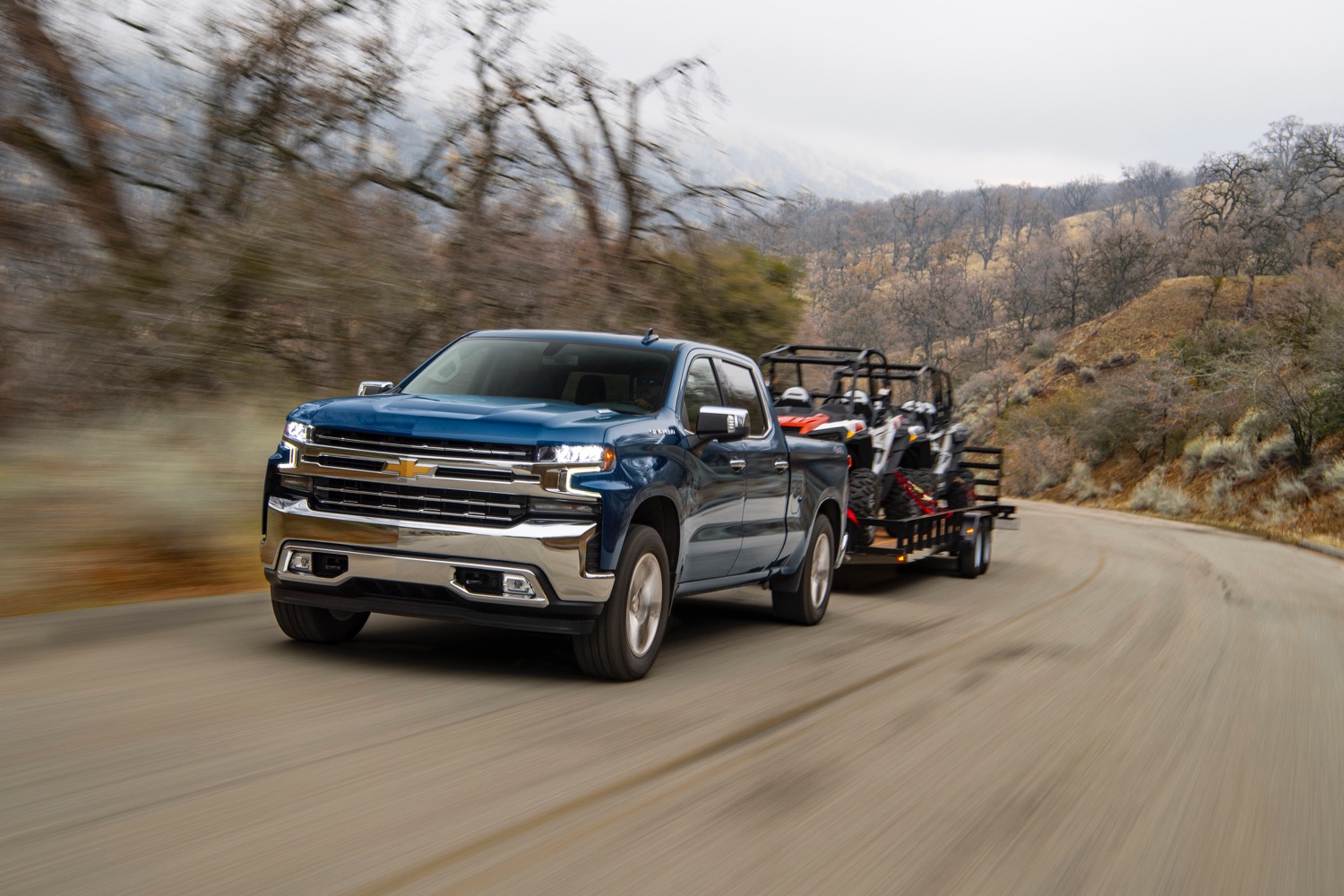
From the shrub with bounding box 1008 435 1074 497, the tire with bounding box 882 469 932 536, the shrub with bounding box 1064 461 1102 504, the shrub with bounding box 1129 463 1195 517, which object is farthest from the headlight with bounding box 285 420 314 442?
the shrub with bounding box 1008 435 1074 497

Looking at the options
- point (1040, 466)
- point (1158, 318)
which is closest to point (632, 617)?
point (1040, 466)

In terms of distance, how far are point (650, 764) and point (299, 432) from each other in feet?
9.15

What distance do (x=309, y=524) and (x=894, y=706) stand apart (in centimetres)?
328

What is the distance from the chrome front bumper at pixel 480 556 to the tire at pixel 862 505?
283 inches

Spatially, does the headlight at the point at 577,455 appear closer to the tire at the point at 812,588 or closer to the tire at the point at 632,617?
the tire at the point at 632,617

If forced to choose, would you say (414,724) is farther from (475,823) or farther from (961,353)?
(961,353)

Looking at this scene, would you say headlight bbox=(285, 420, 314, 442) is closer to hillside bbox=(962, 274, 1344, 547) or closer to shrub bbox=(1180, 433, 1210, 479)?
hillside bbox=(962, 274, 1344, 547)

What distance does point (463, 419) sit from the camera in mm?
6734

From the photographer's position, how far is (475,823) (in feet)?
14.8

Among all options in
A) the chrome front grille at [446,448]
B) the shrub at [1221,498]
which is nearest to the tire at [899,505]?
the chrome front grille at [446,448]

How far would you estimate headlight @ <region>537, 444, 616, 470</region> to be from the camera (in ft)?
21.8

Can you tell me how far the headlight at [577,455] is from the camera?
6.64 metres

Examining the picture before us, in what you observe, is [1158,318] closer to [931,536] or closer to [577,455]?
[931,536]

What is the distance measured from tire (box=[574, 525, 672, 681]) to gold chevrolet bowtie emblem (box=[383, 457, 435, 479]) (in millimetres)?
1128
